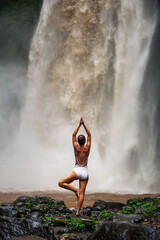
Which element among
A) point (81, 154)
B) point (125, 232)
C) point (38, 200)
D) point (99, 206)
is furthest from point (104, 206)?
point (125, 232)

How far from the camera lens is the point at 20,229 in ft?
10.9

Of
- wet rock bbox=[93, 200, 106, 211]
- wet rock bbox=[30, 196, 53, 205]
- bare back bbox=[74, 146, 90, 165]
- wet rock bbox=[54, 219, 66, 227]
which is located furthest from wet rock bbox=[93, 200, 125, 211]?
bare back bbox=[74, 146, 90, 165]

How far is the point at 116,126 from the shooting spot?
1495 centimetres

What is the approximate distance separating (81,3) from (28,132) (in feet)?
26.7

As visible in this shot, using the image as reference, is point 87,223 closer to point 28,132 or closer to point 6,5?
point 28,132

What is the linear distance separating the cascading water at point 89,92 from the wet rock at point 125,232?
31.2 feet

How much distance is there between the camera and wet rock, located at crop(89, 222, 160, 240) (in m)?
3.03

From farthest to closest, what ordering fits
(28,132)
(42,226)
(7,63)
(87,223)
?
(7,63)
(28,132)
(87,223)
(42,226)

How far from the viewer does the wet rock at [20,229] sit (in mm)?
3189

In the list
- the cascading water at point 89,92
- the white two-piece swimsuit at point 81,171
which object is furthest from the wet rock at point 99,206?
the cascading water at point 89,92

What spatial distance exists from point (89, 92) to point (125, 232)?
510 inches

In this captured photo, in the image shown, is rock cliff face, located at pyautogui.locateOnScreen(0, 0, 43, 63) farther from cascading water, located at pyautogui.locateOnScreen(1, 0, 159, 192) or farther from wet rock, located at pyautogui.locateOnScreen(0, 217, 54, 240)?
wet rock, located at pyautogui.locateOnScreen(0, 217, 54, 240)

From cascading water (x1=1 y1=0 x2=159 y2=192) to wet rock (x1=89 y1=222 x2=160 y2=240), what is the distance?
31.2 ft

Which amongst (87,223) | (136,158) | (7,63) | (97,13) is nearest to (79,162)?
(87,223)
